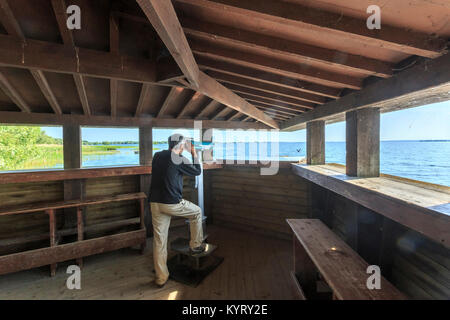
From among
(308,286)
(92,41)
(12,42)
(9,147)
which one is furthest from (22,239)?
(9,147)

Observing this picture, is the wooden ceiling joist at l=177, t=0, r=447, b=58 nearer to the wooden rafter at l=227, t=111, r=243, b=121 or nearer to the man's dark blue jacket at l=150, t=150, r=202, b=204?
the man's dark blue jacket at l=150, t=150, r=202, b=204

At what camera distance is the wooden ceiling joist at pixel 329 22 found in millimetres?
1123

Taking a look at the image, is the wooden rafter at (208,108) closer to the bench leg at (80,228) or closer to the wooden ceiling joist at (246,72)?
the wooden ceiling joist at (246,72)

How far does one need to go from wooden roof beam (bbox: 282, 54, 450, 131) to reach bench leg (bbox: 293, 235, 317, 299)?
183 centimetres

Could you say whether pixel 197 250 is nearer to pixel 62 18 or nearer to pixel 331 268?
pixel 331 268

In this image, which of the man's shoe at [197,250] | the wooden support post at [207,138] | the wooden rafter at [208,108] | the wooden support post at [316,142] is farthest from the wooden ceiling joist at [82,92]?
the wooden support post at [316,142]

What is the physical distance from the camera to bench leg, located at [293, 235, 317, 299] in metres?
2.43

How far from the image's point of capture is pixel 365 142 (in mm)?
2195

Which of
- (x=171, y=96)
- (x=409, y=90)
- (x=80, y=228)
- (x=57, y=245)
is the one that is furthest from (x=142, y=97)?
(x=409, y=90)

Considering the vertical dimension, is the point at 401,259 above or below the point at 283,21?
below

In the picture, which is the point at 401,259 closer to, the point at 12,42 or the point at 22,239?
the point at 12,42

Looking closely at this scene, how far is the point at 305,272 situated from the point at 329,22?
8.60 feet

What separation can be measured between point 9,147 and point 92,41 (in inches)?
332
